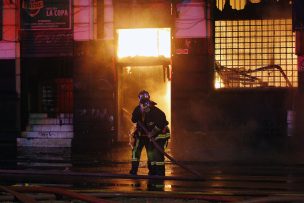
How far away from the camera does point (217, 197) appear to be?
309 inches

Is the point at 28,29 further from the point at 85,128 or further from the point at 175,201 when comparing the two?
the point at 175,201

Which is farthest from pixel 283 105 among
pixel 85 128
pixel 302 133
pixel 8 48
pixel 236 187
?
pixel 8 48

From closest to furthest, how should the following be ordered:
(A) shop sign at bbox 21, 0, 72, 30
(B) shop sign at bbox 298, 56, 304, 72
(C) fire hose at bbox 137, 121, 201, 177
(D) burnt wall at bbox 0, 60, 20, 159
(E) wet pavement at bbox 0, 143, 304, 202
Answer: (E) wet pavement at bbox 0, 143, 304, 202 < (C) fire hose at bbox 137, 121, 201, 177 < (B) shop sign at bbox 298, 56, 304, 72 < (A) shop sign at bbox 21, 0, 72, 30 < (D) burnt wall at bbox 0, 60, 20, 159

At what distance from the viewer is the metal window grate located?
17219 mm

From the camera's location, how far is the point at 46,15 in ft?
58.2

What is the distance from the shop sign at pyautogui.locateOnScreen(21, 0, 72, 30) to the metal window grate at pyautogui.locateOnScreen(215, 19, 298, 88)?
16.1 ft

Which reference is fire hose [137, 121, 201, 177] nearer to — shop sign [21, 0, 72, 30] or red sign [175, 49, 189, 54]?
red sign [175, 49, 189, 54]

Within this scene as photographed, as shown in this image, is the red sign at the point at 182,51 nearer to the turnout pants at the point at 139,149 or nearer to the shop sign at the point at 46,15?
the shop sign at the point at 46,15

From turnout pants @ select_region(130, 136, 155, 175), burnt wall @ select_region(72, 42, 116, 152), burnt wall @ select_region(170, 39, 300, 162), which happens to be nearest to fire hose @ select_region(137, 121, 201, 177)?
turnout pants @ select_region(130, 136, 155, 175)

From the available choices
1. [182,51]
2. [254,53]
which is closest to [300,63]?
[254,53]

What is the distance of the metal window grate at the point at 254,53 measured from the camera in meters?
17.2

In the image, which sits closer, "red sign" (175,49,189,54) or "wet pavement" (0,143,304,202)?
"wet pavement" (0,143,304,202)

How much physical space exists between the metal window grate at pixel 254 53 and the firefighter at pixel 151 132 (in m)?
6.77

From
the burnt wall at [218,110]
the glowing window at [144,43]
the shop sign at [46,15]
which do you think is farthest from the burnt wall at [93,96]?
the burnt wall at [218,110]
